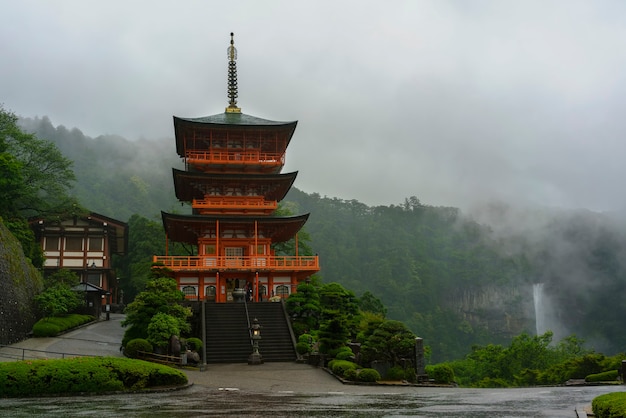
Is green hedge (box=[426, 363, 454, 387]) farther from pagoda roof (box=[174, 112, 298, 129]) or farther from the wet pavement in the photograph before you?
pagoda roof (box=[174, 112, 298, 129])

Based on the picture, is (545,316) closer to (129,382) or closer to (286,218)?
(286,218)

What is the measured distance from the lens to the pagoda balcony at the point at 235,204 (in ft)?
127

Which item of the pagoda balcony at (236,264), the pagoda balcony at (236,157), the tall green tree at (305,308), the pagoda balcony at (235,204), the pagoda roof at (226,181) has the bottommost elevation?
the tall green tree at (305,308)

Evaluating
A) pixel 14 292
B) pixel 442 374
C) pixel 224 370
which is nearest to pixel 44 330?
pixel 14 292

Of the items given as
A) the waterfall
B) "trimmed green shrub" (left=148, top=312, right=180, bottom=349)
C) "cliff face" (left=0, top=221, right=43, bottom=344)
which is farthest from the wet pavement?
the waterfall

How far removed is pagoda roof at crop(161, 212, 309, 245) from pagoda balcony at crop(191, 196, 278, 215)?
111 cm

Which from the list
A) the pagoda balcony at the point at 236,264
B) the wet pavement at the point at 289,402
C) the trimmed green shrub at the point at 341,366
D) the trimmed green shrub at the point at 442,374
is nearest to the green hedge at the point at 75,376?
the wet pavement at the point at 289,402

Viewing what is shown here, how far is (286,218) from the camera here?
37.0m

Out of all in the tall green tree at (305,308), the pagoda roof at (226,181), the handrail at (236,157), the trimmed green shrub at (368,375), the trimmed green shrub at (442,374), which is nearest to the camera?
the trimmed green shrub at (368,375)

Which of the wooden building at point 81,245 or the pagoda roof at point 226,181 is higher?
the pagoda roof at point 226,181

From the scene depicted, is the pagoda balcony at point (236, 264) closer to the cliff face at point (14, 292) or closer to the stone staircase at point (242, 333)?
the stone staircase at point (242, 333)

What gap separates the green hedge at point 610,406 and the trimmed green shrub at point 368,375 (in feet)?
36.4

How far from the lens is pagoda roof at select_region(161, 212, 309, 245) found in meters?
36.7

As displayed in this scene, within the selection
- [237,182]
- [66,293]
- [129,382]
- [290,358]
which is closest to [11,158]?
[66,293]
